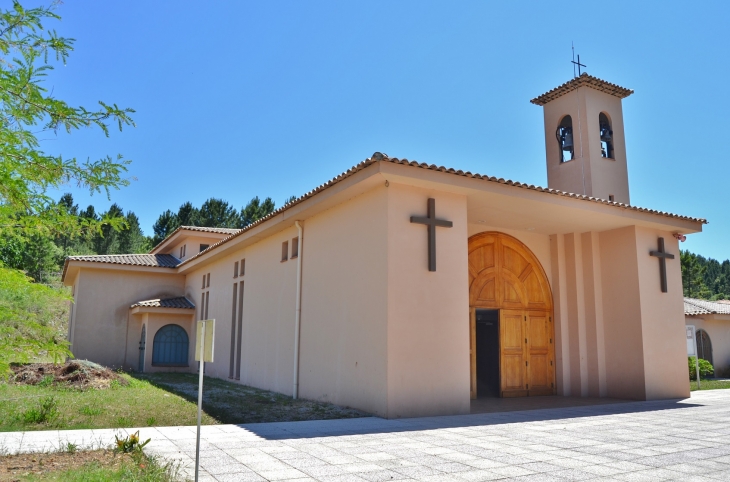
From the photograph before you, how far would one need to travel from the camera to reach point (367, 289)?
34.7 feet

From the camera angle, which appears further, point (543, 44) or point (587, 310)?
point (587, 310)

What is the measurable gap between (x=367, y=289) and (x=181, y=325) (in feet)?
48.3

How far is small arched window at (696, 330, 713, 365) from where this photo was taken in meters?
25.1

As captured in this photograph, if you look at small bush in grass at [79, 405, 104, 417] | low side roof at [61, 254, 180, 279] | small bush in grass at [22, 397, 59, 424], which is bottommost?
small bush in grass at [79, 405, 104, 417]

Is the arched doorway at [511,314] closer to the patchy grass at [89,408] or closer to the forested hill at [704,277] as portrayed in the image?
the patchy grass at [89,408]

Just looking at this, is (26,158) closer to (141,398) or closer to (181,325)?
(141,398)

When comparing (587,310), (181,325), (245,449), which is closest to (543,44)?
(587,310)

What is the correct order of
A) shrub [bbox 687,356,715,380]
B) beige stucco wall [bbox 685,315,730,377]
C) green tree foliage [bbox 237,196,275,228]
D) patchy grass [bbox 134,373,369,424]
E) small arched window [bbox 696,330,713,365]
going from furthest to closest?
1. green tree foliage [bbox 237,196,275,228]
2. small arched window [bbox 696,330,713,365]
3. beige stucco wall [bbox 685,315,730,377]
4. shrub [bbox 687,356,715,380]
5. patchy grass [bbox 134,373,369,424]

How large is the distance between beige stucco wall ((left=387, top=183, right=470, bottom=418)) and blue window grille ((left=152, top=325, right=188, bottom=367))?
1556 cm

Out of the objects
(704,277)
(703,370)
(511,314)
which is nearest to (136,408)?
(511,314)

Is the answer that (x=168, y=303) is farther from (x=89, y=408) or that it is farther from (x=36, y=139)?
(x=36, y=139)

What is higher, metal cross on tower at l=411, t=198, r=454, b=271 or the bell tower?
the bell tower

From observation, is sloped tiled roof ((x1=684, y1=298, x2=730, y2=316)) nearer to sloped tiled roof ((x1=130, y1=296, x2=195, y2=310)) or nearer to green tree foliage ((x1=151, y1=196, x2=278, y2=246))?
sloped tiled roof ((x1=130, y1=296, x2=195, y2=310))

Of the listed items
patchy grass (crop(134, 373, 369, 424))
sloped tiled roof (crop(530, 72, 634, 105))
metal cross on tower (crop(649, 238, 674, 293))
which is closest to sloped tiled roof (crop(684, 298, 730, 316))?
sloped tiled roof (crop(530, 72, 634, 105))
